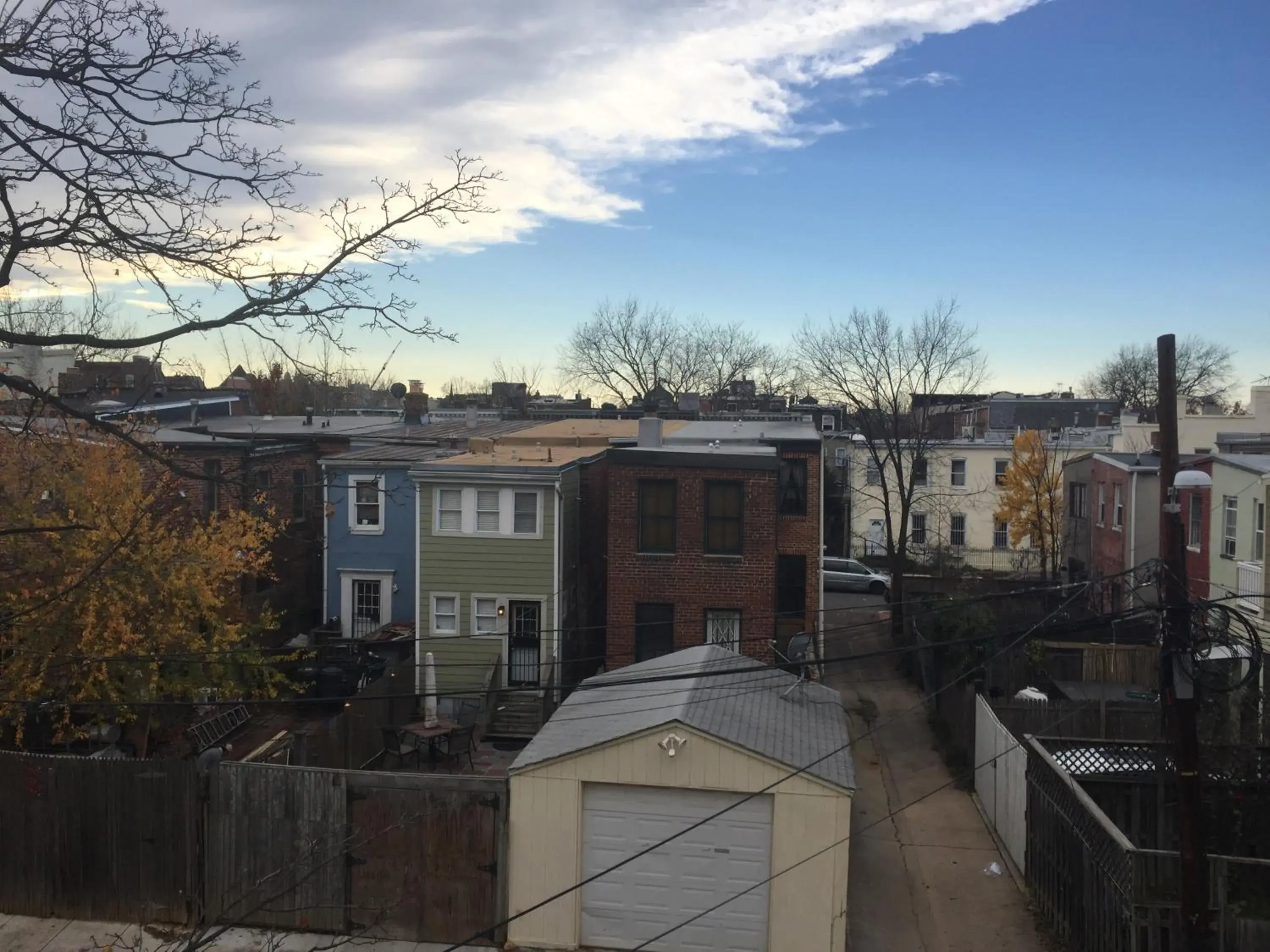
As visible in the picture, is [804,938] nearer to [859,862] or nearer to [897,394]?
[859,862]

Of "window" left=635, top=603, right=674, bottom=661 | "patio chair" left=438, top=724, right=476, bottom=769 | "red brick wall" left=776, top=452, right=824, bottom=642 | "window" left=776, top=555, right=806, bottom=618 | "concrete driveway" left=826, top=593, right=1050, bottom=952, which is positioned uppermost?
"red brick wall" left=776, top=452, right=824, bottom=642

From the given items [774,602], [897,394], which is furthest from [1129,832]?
[897,394]

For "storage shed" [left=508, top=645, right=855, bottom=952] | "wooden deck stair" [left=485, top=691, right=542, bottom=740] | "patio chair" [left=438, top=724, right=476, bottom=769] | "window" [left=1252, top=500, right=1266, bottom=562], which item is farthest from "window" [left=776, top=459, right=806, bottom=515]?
"storage shed" [left=508, top=645, right=855, bottom=952]

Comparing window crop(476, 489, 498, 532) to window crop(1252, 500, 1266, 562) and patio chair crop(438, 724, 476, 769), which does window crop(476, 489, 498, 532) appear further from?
window crop(1252, 500, 1266, 562)

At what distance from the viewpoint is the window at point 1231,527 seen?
80.0 ft

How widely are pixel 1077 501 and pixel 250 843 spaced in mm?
34038

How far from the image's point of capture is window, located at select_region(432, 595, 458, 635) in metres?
23.6

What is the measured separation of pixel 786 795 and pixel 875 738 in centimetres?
1065

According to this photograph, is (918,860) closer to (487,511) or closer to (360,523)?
(487,511)

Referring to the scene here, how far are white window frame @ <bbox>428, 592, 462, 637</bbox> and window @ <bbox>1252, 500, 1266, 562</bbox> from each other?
17297mm

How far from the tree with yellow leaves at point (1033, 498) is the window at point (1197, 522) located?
14.2m

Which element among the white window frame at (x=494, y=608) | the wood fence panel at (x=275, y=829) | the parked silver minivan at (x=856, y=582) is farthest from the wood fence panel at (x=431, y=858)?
the parked silver minivan at (x=856, y=582)

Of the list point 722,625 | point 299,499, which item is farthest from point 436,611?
point 299,499

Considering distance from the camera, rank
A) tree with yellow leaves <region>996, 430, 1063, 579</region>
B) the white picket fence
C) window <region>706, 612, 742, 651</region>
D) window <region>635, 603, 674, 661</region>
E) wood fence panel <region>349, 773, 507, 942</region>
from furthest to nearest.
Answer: tree with yellow leaves <region>996, 430, 1063, 579</region>
window <region>635, 603, 674, 661</region>
window <region>706, 612, 742, 651</region>
the white picket fence
wood fence panel <region>349, 773, 507, 942</region>
